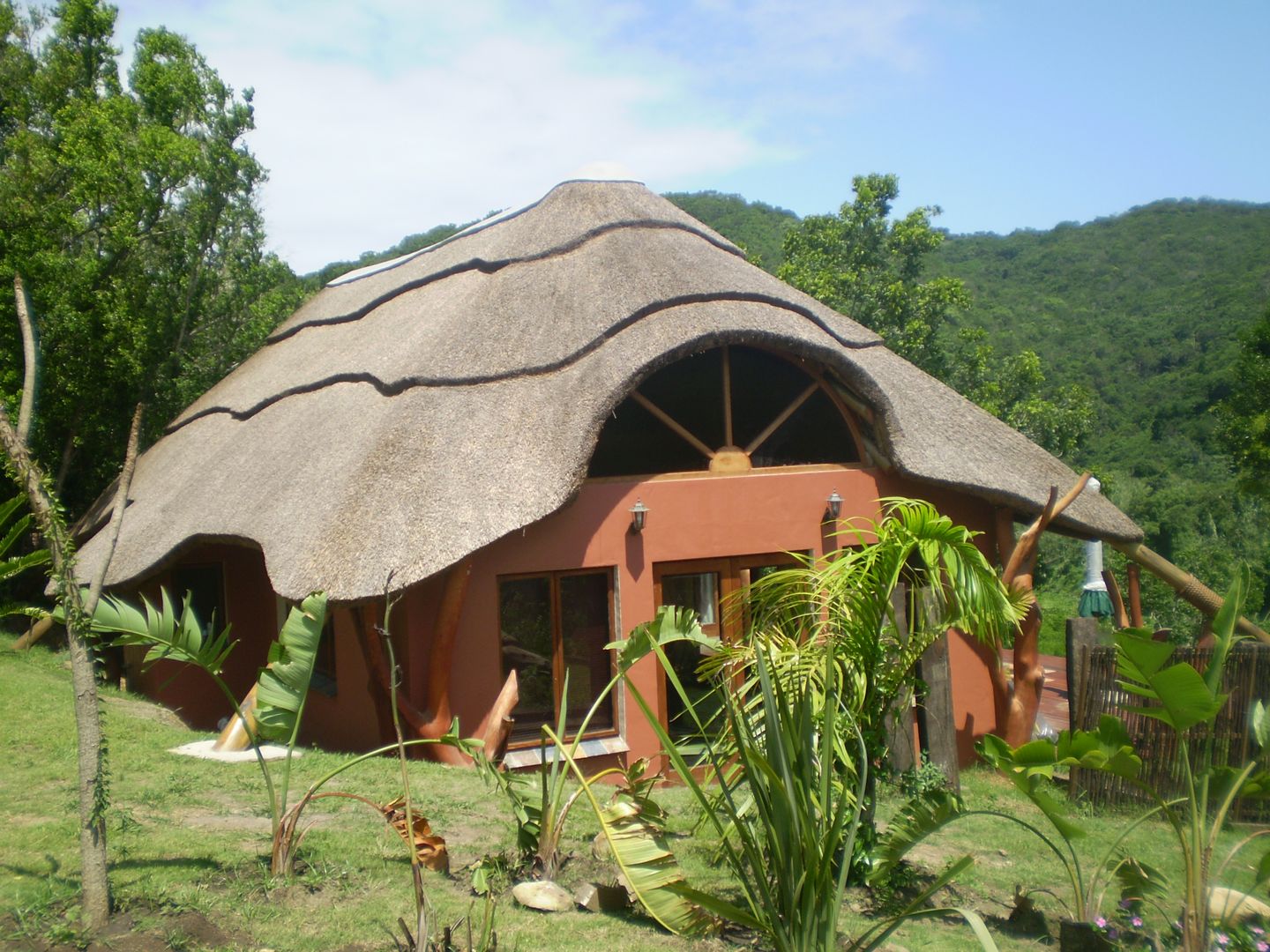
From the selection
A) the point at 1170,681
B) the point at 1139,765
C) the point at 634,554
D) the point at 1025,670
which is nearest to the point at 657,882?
the point at 1139,765

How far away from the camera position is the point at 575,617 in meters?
9.91

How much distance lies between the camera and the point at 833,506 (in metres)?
10.4

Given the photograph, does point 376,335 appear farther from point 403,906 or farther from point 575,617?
point 403,906

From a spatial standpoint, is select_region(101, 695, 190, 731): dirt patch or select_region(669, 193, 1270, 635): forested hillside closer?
select_region(101, 695, 190, 731): dirt patch

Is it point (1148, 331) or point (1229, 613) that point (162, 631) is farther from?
point (1148, 331)

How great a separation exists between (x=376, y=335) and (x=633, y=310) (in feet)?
13.7

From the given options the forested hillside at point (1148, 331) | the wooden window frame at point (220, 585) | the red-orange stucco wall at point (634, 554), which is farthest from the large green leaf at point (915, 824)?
the forested hillside at point (1148, 331)

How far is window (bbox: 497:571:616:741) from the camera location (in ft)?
31.8

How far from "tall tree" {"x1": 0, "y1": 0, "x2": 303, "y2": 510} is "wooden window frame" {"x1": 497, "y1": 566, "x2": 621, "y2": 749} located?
21.7ft

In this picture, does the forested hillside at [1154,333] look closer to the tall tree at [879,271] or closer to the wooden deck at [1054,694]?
the tall tree at [879,271]

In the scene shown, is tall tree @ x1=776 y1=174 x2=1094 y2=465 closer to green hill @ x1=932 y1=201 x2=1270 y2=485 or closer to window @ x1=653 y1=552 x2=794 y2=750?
window @ x1=653 y1=552 x2=794 y2=750

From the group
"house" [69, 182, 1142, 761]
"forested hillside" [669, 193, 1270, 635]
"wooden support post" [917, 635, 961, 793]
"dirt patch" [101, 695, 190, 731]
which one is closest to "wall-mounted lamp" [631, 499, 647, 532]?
"house" [69, 182, 1142, 761]

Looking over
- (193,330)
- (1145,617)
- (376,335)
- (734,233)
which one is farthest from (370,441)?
(734,233)

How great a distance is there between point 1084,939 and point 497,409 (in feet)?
20.7
